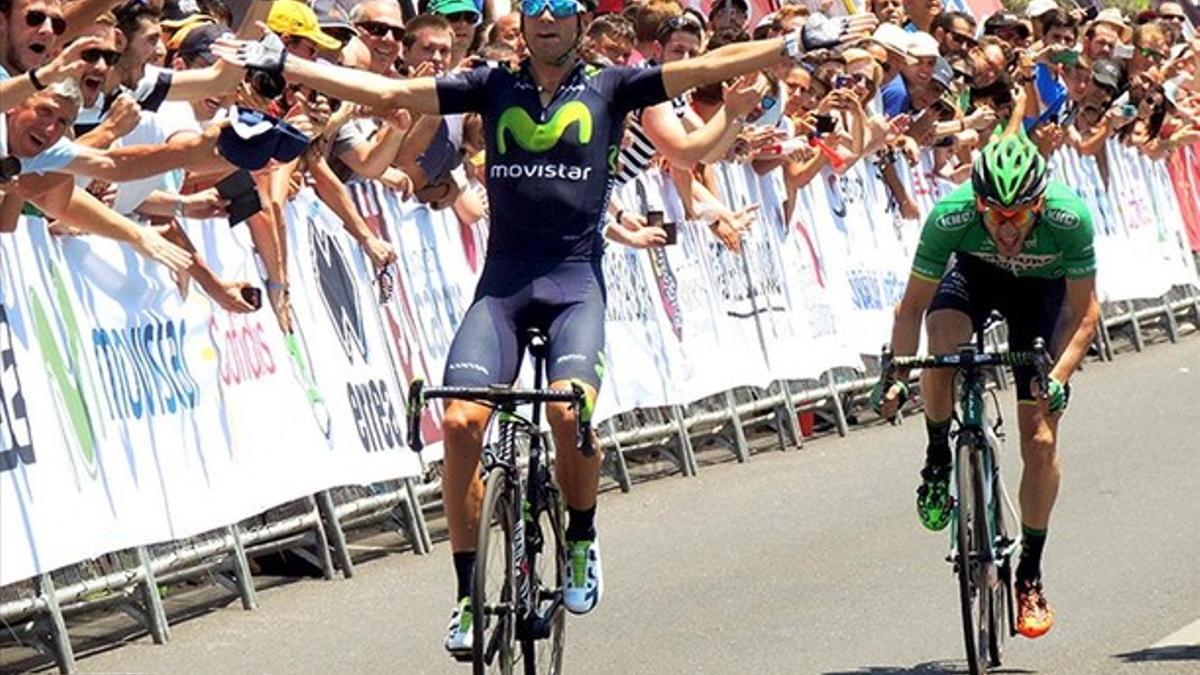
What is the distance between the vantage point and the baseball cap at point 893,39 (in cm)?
1878

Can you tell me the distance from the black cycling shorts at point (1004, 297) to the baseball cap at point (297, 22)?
368 cm

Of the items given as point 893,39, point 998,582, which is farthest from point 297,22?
point 893,39

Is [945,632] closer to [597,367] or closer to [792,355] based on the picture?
[597,367]

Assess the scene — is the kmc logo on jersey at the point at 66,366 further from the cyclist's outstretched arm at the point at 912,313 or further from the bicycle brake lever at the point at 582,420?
the cyclist's outstretched arm at the point at 912,313

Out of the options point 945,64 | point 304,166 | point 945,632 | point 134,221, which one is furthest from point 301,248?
point 945,64

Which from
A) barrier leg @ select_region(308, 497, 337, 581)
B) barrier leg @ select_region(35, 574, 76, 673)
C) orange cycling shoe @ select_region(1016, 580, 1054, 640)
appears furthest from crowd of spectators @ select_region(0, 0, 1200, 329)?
orange cycling shoe @ select_region(1016, 580, 1054, 640)

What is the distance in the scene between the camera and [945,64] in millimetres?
20125

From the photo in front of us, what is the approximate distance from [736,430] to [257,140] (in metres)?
7.15

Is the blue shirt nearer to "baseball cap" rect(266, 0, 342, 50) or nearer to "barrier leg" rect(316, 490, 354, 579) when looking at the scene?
"baseball cap" rect(266, 0, 342, 50)

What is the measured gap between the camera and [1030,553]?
1011 cm

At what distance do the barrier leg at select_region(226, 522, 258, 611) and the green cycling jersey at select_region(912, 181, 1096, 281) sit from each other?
328cm

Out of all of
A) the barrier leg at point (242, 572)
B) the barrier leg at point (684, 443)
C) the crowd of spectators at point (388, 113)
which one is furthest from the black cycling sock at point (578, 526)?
the barrier leg at point (684, 443)

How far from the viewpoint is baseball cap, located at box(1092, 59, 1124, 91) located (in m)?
23.9

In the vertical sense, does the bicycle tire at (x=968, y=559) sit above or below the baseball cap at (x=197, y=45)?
below
